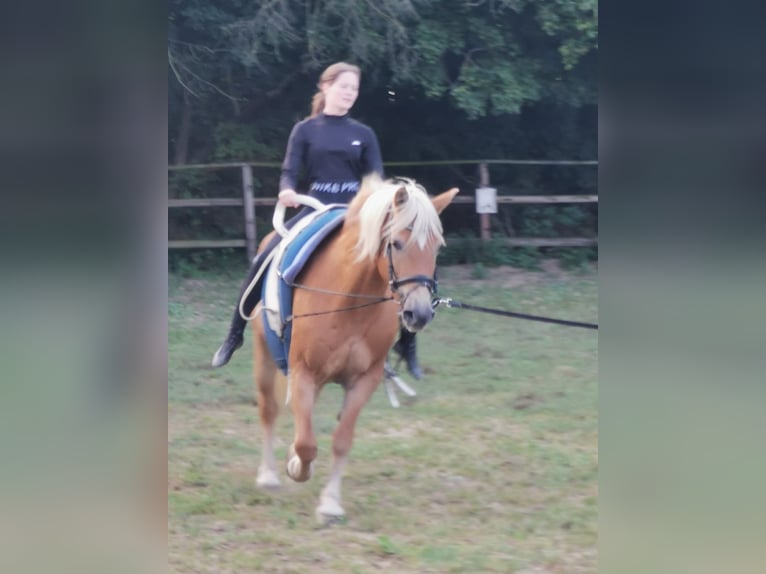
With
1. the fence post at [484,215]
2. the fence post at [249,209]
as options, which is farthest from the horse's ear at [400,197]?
the fence post at [249,209]

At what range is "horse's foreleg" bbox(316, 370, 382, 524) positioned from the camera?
3.96 meters

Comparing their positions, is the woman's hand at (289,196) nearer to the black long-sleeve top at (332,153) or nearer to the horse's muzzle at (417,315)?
the black long-sleeve top at (332,153)

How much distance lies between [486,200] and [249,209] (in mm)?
1914

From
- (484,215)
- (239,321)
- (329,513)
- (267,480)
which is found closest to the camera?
(329,513)

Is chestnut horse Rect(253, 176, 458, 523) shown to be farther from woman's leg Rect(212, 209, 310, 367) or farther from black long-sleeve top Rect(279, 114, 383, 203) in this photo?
woman's leg Rect(212, 209, 310, 367)

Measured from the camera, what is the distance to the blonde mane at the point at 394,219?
355cm

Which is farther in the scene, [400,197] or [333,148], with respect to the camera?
[333,148]

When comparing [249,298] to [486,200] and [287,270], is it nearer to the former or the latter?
[287,270]

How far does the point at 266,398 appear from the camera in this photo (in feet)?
14.7

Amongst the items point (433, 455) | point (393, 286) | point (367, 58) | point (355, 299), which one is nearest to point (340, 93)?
point (355, 299)

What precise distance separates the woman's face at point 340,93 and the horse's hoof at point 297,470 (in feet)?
5.34

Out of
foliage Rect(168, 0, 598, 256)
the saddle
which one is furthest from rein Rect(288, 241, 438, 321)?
foliage Rect(168, 0, 598, 256)

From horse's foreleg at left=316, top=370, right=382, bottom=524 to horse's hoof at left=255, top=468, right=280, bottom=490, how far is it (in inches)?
16.2
